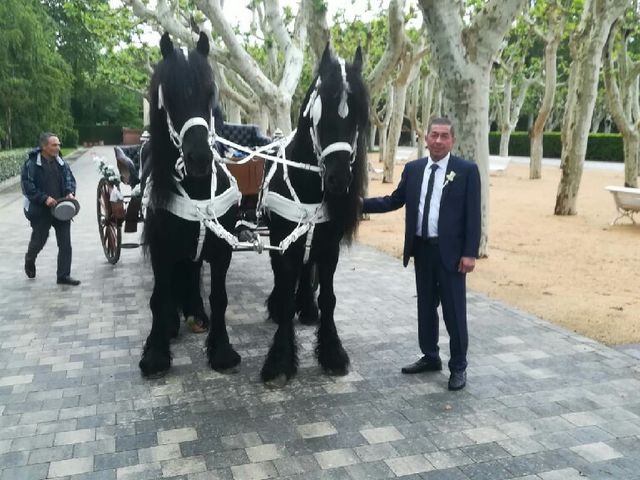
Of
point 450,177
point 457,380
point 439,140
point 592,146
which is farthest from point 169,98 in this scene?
point 592,146

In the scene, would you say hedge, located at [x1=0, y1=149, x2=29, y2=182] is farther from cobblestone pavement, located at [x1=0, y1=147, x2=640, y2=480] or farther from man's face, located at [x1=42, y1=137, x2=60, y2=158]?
cobblestone pavement, located at [x1=0, y1=147, x2=640, y2=480]

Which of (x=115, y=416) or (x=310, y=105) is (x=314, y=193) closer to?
(x=310, y=105)

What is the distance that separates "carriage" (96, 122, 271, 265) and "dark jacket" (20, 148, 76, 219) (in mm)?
454

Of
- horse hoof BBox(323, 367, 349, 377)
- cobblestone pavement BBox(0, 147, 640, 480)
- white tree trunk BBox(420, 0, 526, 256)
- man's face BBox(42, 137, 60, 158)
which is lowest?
cobblestone pavement BBox(0, 147, 640, 480)

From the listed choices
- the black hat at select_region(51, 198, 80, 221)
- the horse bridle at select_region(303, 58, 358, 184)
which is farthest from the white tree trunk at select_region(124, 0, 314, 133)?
the horse bridle at select_region(303, 58, 358, 184)

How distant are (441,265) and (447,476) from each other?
56.8 inches

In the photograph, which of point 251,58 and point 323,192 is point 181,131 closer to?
point 323,192

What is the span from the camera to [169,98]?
3.64m

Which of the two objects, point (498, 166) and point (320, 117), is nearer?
point (320, 117)

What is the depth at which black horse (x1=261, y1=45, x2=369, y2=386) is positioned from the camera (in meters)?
3.57

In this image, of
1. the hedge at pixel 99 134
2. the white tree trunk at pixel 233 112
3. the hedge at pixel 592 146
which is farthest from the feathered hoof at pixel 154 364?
the hedge at pixel 99 134

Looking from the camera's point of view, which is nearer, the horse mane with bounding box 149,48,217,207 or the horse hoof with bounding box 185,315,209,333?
the horse mane with bounding box 149,48,217,207

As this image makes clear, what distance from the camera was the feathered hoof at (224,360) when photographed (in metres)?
4.32

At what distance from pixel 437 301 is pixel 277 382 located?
128 cm
